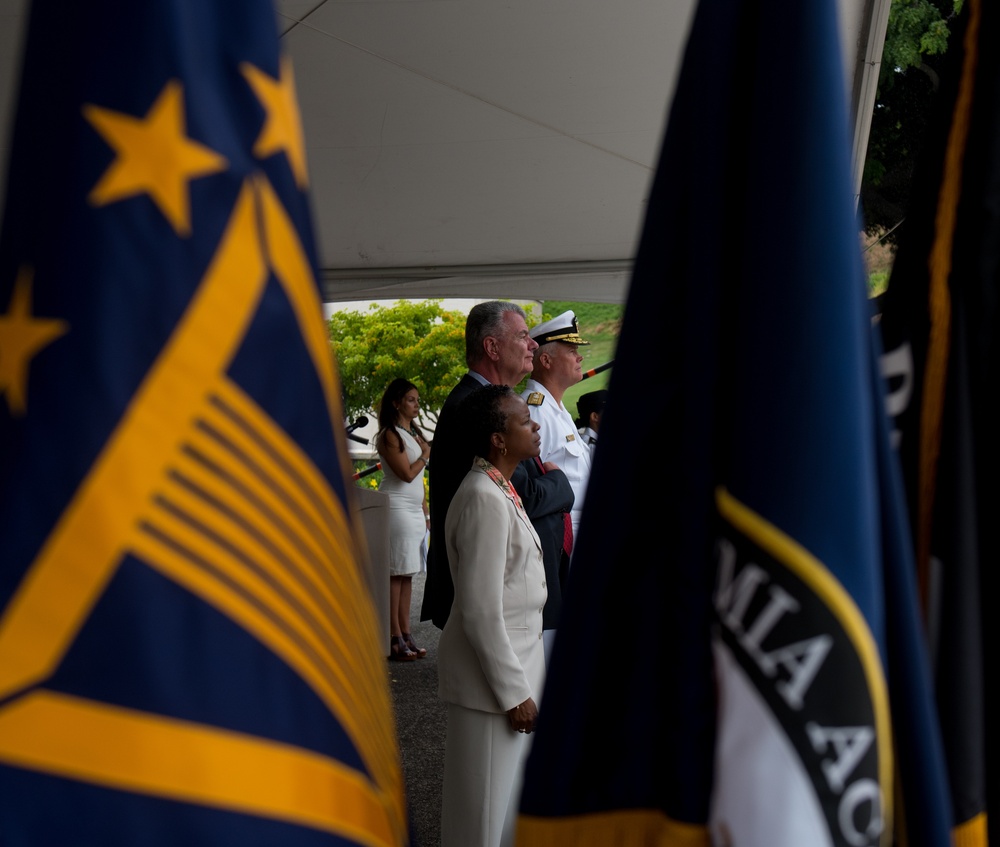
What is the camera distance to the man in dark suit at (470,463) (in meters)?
3.30

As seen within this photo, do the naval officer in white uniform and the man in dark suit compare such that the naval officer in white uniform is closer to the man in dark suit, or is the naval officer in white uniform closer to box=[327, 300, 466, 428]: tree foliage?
the man in dark suit

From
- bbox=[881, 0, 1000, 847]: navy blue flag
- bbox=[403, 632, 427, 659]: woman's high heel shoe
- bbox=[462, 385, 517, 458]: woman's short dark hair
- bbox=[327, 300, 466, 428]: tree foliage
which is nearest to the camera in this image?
bbox=[881, 0, 1000, 847]: navy blue flag

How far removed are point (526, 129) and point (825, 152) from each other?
3585 millimetres

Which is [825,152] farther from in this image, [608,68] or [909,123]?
[909,123]

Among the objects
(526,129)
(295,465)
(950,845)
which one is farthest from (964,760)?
(526,129)

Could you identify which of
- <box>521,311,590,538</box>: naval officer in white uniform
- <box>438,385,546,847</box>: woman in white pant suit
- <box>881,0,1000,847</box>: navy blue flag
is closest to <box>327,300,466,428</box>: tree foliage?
<box>521,311,590,538</box>: naval officer in white uniform

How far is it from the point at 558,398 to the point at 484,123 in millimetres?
1172

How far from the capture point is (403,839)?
2.62 feet

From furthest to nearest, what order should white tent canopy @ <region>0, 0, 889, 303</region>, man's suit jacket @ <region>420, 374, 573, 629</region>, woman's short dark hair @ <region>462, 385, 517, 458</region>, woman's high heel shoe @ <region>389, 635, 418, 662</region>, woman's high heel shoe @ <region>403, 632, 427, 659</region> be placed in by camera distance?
1. woman's high heel shoe @ <region>403, 632, 427, 659</region>
2. woman's high heel shoe @ <region>389, 635, 418, 662</region>
3. white tent canopy @ <region>0, 0, 889, 303</region>
4. man's suit jacket @ <region>420, 374, 573, 629</region>
5. woman's short dark hair @ <region>462, 385, 517, 458</region>

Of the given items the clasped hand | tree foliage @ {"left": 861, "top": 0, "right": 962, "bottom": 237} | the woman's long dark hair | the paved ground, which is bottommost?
the paved ground

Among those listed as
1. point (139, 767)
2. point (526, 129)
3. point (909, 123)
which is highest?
point (909, 123)

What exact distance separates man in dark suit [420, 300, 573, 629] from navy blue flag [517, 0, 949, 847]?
2106mm

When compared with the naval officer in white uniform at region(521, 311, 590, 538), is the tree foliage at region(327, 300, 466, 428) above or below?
above

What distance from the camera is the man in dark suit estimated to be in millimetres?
3305
